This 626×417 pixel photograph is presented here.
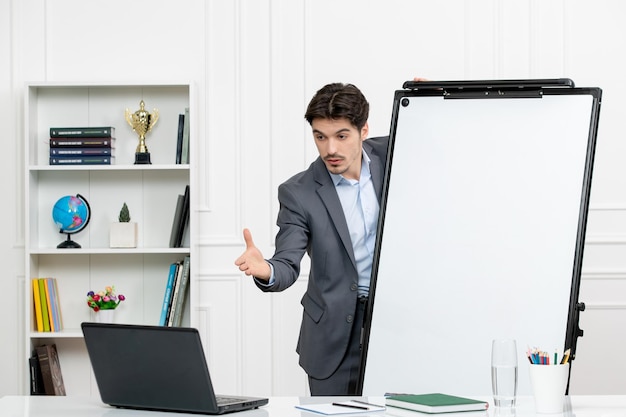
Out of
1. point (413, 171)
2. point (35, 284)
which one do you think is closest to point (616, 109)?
point (413, 171)

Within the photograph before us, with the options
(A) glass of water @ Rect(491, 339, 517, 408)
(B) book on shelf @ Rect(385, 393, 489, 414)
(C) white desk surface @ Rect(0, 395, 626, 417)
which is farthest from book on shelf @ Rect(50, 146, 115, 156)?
(A) glass of water @ Rect(491, 339, 517, 408)

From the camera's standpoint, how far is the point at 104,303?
13.9 feet

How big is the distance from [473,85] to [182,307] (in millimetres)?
2093

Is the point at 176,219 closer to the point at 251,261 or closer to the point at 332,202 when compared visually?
the point at 332,202

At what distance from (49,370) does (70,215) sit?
0.77 meters

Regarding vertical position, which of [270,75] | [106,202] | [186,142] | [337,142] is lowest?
[106,202]

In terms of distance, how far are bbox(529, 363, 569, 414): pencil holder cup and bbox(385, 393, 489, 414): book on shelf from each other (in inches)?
4.4

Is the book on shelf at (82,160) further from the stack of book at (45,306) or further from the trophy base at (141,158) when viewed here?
the stack of book at (45,306)

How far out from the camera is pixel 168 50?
442 centimetres

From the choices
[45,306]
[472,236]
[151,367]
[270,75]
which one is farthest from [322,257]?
[45,306]

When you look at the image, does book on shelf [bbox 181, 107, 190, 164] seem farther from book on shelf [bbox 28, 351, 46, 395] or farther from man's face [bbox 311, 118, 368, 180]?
man's face [bbox 311, 118, 368, 180]

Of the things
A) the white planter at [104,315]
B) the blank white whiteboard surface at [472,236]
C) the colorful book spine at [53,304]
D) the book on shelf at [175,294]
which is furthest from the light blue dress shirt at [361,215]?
the colorful book spine at [53,304]

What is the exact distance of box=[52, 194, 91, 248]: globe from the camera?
4.27m

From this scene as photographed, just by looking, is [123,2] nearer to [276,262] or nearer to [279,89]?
[279,89]
